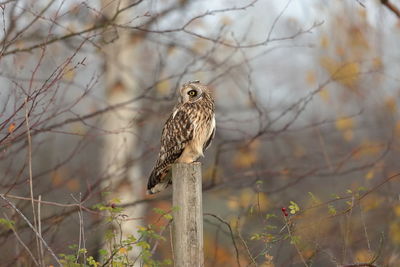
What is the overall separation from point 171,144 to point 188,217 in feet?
4.01

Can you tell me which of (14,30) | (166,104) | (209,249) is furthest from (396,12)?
(209,249)

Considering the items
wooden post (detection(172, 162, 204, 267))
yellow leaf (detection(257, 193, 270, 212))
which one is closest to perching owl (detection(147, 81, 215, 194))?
wooden post (detection(172, 162, 204, 267))

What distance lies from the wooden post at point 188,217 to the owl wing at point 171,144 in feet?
3.26

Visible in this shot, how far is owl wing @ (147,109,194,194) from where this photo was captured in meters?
3.95

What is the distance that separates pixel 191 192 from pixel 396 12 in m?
2.70

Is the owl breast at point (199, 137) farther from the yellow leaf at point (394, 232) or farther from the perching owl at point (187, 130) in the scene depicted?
the yellow leaf at point (394, 232)

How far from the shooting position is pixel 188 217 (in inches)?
115

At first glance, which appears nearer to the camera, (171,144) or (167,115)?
(171,144)

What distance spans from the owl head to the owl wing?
0.34 feet

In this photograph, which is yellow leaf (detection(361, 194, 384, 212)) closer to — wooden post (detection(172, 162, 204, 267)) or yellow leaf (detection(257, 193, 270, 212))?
yellow leaf (detection(257, 193, 270, 212))

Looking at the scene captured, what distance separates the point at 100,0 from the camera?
22.7ft

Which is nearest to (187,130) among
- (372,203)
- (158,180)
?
→ (158,180)

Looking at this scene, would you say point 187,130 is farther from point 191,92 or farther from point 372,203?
point 372,203

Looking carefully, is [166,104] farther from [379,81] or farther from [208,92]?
[379,81]
